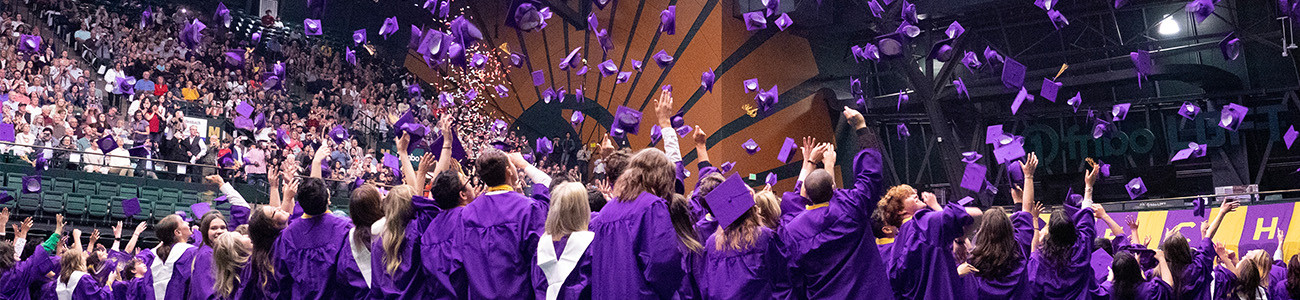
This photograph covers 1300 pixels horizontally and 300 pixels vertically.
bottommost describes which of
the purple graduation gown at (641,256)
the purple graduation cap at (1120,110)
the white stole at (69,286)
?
the white stole at (69,286)

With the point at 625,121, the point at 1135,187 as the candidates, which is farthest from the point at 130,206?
the point at 1135,187

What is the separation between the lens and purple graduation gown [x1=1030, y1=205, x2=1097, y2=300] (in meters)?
4.63

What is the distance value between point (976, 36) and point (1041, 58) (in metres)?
1.11

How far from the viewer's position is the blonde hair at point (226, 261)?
15.8ft

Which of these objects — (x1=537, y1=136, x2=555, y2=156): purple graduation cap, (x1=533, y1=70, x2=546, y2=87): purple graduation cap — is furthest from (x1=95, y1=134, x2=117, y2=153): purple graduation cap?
(x1=537, y1=136, x2=555, y2=156): purple graduation cap

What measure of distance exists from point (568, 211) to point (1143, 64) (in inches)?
580

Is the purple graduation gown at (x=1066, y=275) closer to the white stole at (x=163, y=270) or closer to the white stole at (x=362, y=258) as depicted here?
the white stole at (x=362, y=258)

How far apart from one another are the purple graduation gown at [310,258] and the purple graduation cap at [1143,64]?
1387 centimetres

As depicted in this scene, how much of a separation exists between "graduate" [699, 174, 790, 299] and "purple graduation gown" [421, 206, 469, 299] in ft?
3.16

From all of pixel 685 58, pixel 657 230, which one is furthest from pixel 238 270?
pixel 685 58

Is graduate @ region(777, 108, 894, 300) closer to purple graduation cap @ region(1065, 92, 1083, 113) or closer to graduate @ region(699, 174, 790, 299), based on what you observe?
graduate @ region(699, 174, 790, 299)

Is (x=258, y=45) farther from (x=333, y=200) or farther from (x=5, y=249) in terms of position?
(x=5, y=249)

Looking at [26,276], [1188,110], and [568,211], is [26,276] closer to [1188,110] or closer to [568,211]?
[568,211]

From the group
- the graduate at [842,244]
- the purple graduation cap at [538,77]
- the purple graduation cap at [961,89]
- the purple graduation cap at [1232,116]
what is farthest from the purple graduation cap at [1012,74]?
the graduate at [842,244]
